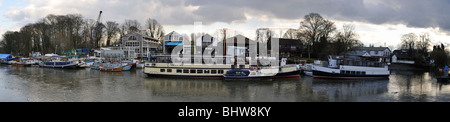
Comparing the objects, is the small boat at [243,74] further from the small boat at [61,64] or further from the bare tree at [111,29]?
the bare tree at [111,29]

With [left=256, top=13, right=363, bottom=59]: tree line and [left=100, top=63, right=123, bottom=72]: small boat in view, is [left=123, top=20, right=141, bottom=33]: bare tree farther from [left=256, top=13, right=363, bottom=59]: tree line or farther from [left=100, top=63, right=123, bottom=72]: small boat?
[left=256, top=13, right=363, bottom=59]: tree line

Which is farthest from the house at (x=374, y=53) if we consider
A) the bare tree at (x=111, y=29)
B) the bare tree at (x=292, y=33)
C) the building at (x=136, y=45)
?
Answer: the bare tree at (x=111, y=29)

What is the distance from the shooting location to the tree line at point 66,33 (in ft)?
200

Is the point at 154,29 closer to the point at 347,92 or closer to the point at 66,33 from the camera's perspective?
the point at 66,33

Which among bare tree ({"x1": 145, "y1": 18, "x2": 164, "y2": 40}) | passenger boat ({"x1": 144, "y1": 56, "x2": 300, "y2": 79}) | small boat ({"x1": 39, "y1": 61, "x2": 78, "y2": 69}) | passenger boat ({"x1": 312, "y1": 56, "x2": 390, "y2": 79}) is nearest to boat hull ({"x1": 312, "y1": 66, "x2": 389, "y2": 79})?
passenger boat ({"x1": 312, "y1": 56, "x2": 390, "y2": 79})

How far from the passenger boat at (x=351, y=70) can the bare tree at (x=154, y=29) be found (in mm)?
50890

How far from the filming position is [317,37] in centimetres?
5181

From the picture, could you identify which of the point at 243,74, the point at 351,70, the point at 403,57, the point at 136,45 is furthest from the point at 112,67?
the point at 403,57

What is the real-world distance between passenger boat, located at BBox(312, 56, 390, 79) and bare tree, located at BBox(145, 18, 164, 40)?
5089cm

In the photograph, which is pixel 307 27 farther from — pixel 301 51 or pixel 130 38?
pixel 130 38

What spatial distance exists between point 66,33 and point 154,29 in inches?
911

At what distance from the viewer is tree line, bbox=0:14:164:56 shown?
60938 mm

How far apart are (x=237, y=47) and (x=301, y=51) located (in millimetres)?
18745
